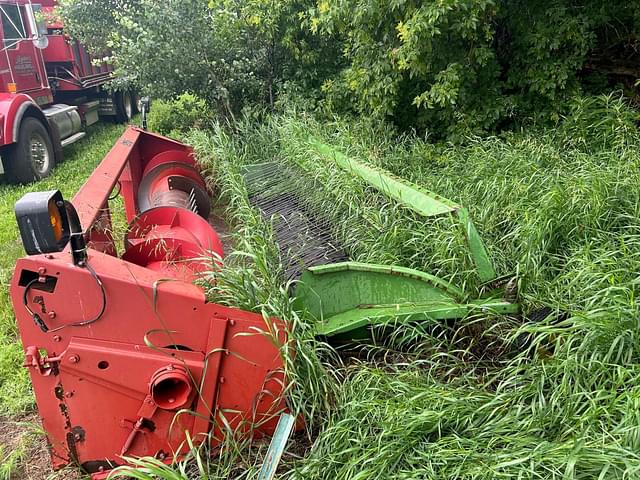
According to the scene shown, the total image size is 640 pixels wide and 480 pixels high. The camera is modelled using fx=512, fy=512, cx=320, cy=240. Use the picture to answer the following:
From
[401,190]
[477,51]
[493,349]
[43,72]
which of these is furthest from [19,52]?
[493,349]

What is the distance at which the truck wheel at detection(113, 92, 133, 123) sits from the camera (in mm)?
11569

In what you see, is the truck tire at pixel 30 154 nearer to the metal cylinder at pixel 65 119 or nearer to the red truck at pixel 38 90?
the red truck at pixel 38 90

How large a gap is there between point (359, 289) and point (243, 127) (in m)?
4.30

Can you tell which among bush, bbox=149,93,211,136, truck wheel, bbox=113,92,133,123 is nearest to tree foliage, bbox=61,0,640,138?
bush, bbox=149,93,211,136

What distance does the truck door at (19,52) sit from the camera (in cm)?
727

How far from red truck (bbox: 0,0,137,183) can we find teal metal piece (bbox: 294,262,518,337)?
585cm

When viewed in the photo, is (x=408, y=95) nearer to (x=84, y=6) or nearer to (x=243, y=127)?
(x=243, y=127)

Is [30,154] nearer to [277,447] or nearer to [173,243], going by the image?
[173,243]

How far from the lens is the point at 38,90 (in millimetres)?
8188

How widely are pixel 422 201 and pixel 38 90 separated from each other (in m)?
7.67

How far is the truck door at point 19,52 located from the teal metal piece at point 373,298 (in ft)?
22.5

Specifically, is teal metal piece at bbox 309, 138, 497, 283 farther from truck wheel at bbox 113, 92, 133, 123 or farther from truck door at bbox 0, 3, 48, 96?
truck wheel at bbox 113, 92, 133, 123

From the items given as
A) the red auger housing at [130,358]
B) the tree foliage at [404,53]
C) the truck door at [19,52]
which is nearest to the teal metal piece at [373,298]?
the red auger housing at [130,358]

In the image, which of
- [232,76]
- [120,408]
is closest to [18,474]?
[120,408]
